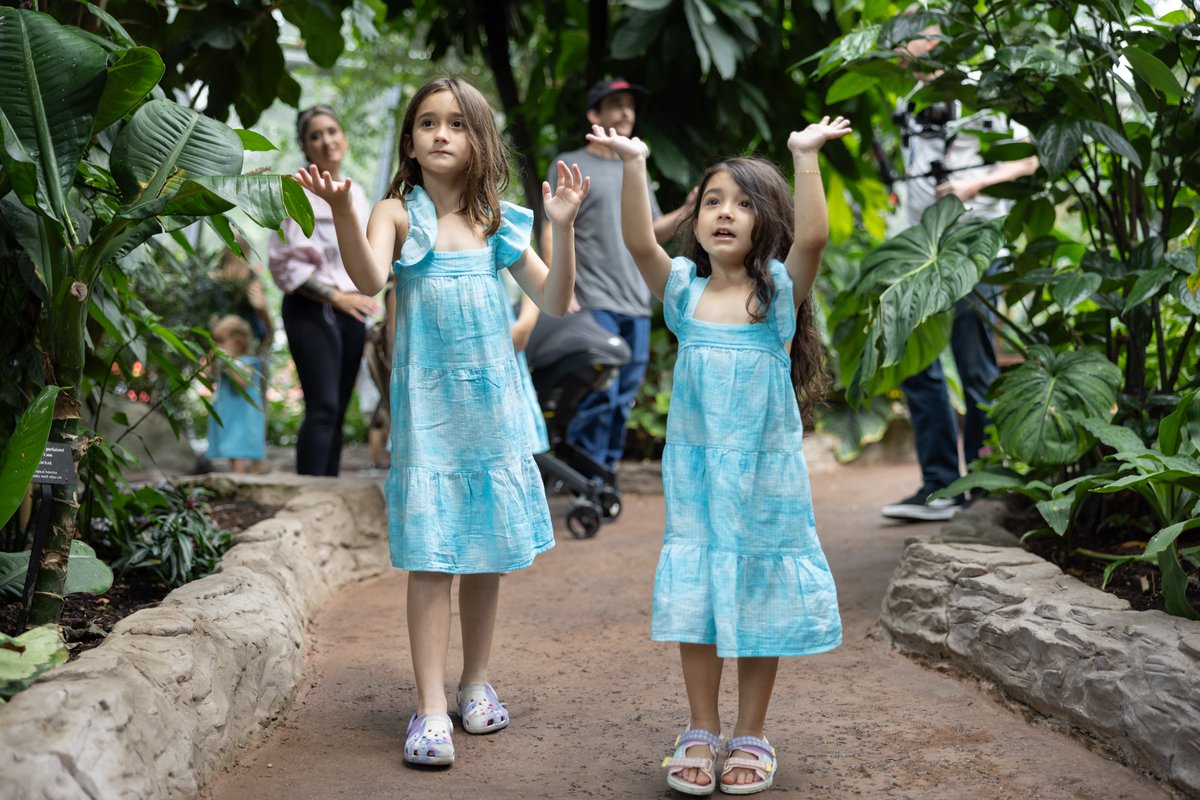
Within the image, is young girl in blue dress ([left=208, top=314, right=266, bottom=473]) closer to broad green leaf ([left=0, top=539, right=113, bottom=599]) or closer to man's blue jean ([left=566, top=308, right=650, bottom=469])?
man's blue jean ([left=566, top=308, right=650, bottom=469])

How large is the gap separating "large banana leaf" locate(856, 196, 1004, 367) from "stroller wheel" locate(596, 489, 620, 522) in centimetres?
196

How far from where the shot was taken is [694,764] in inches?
83.8

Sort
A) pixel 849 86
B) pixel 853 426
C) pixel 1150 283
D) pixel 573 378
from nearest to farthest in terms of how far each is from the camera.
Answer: pixel 1150 283 → pixel 849 86 → pixel 573 378 → pixel 853 426

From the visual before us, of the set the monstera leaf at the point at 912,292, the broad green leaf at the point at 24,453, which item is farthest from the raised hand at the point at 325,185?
the monstera leaf at the point at 912,292

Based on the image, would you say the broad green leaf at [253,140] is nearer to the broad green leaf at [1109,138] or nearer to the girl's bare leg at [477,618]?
the girl's bare leg at [477,618]

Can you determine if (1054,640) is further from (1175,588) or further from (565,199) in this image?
(565,199)

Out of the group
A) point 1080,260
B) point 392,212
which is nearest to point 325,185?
point 392,212

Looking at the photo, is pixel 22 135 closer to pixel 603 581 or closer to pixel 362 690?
pixel 362 690

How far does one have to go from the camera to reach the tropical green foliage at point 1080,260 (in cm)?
294

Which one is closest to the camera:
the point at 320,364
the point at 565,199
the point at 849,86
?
the point at 565,199

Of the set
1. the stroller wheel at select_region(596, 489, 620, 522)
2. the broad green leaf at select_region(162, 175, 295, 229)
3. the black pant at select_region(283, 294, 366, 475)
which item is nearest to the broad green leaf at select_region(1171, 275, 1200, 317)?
the broad green leaf at select_region(162, 175, 295, 229)

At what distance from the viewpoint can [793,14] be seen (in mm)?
5395

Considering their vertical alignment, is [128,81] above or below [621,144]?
above

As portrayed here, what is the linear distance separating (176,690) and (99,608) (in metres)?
0.81
